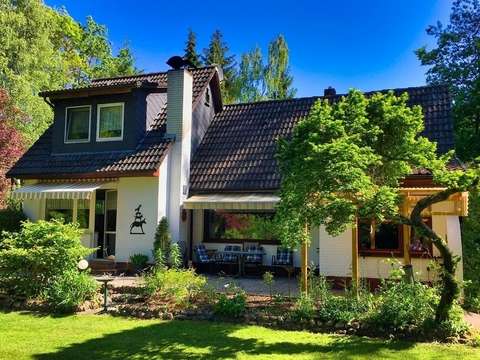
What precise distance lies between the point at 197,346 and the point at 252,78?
1545 inches

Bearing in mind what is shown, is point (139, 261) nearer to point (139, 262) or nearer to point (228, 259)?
point (139, 262)

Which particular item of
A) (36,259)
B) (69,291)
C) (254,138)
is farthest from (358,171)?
(254,138)

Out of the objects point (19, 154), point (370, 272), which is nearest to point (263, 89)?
point (19, 154)

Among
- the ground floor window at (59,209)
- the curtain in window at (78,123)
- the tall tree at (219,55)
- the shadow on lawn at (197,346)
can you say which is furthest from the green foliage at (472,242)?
the tall tree at (219,55)

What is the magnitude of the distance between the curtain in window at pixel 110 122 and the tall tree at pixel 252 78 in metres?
25.0

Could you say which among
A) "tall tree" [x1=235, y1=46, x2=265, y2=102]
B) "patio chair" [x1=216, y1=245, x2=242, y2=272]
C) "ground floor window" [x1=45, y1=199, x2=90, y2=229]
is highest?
"tall tree" [x1=235, y1=46, x2=265, y2=102]

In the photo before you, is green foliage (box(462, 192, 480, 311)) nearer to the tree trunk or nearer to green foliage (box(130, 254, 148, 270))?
the tree trunk

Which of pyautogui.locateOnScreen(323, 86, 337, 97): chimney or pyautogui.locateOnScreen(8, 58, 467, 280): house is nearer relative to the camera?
pyautogui.locateOnScreen(8, 58, 467, 280): house

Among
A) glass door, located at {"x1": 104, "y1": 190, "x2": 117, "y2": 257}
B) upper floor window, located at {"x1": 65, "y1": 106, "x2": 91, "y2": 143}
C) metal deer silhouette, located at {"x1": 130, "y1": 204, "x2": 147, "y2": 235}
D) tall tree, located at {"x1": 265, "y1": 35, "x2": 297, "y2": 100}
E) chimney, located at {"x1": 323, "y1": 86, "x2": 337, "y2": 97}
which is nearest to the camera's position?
metal deer silhouette, located at {"x1": 130, "y1": 204, "x2": 147, "y2": 235}

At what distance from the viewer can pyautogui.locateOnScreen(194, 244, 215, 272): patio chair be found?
862 inches

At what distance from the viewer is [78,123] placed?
2434cm

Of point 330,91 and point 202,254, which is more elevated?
point 330,91

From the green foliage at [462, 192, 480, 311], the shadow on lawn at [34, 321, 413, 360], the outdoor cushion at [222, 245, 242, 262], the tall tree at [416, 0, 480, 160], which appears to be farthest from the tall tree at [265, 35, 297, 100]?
the shadow on lawn at [34, 321, 413, 360]

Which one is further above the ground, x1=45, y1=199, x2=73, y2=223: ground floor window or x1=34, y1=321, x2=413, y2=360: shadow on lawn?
x1=45, y1=199, x2=73, y2=223: ground floor window
